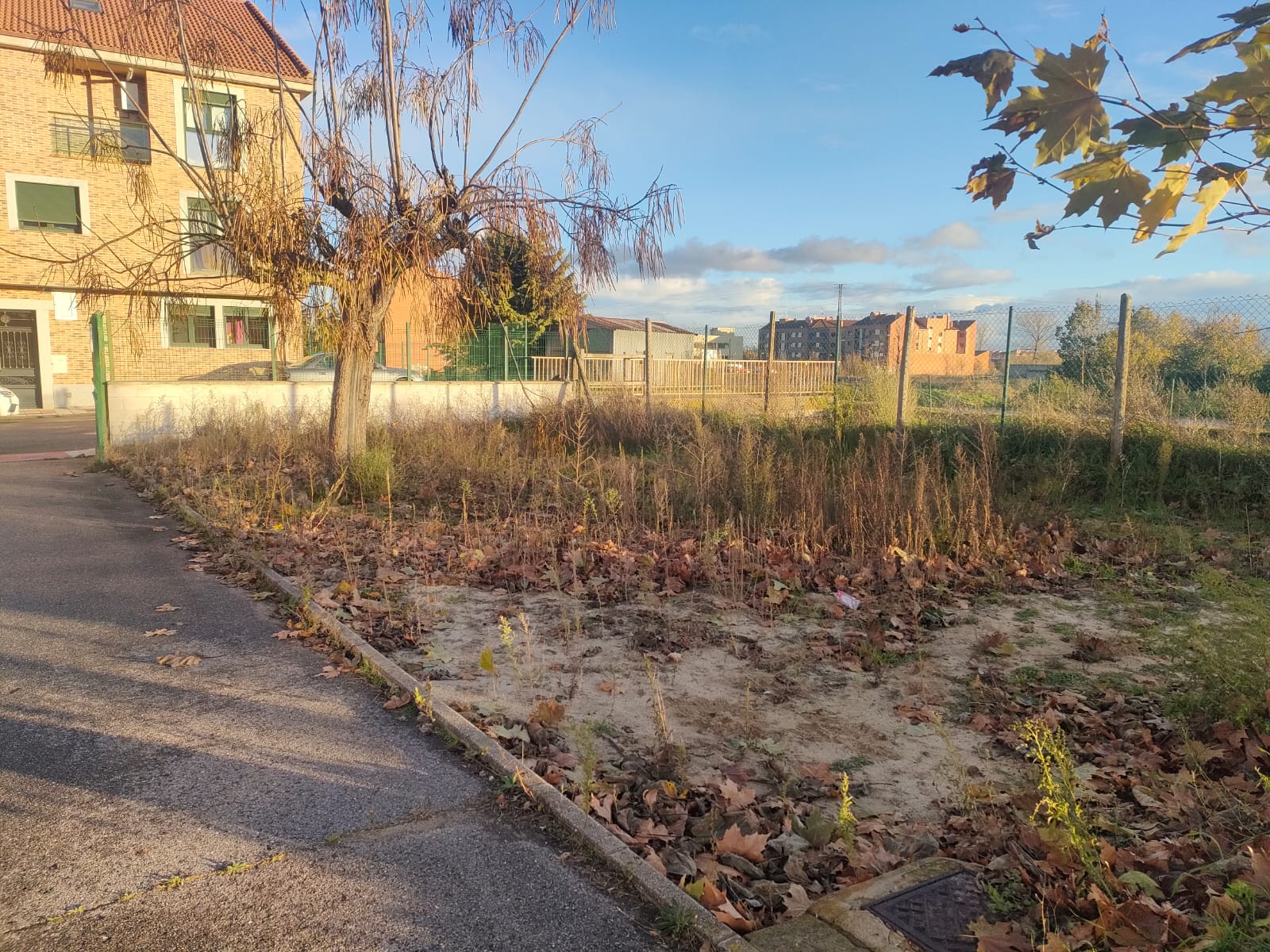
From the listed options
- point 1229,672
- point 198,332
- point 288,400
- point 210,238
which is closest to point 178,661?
point 1229,672

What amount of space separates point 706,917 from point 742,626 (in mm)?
3098

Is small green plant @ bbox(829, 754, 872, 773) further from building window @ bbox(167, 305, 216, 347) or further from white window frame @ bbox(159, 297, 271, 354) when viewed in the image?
building window @ bbox(167, 305, 216, 347)

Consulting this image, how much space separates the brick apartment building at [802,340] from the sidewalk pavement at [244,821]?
13.2 m

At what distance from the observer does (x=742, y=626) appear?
5.51 meters

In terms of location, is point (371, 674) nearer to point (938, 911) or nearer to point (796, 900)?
point (796, 900)

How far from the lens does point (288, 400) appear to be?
16.2 m

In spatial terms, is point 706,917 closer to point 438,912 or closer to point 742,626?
point 438,912

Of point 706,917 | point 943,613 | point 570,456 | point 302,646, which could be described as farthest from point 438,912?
point 570,456

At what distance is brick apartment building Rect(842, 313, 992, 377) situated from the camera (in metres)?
12.6

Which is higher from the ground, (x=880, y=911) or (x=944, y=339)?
(x=944, y=339)

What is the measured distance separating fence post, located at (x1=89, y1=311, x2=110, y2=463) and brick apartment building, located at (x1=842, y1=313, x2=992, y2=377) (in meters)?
12.5

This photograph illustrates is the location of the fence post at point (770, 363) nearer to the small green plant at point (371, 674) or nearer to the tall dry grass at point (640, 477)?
the tall dry grass at point (640, 477)

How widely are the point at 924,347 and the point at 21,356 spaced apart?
2631 cm

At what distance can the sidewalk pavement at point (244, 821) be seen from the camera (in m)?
2.47
